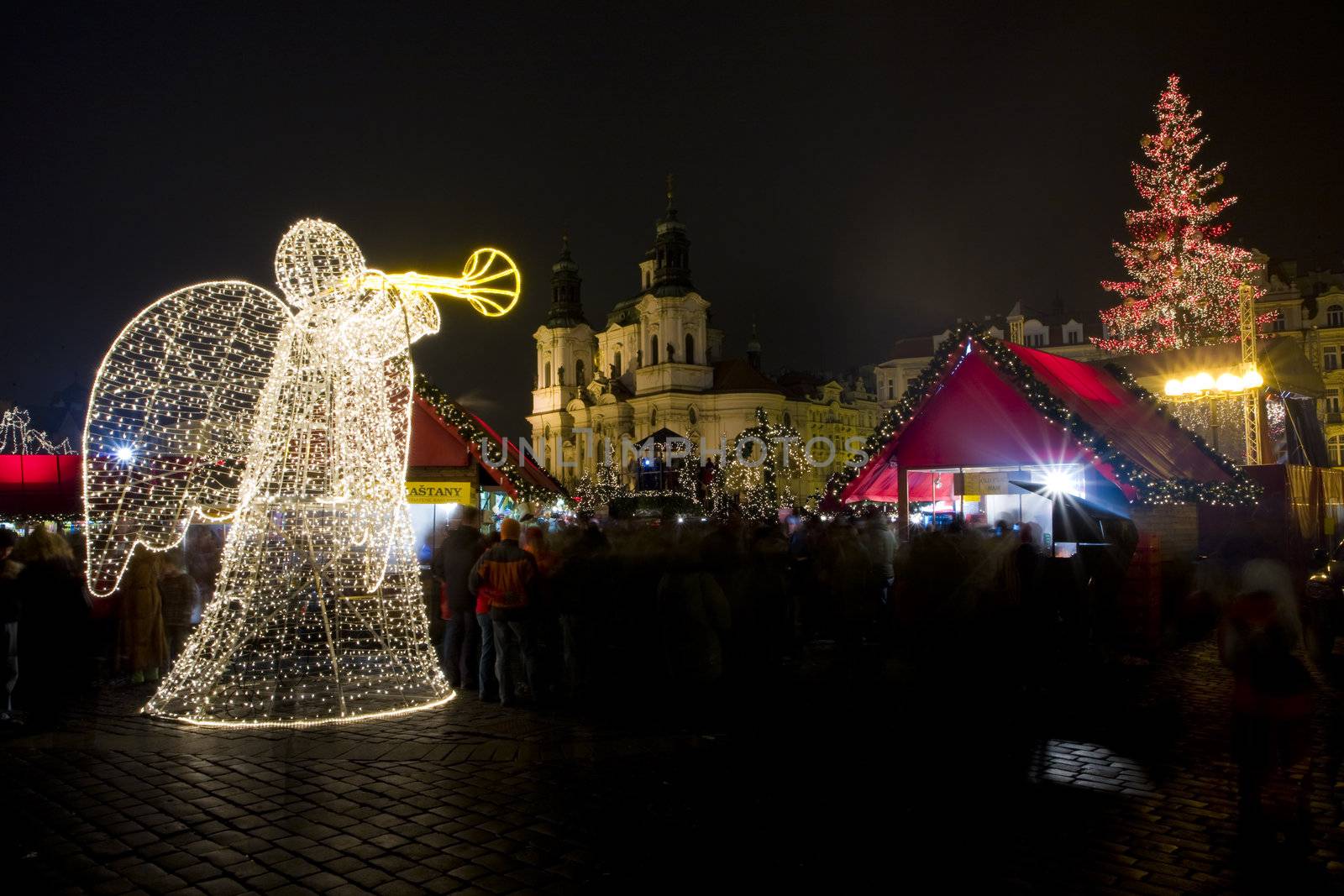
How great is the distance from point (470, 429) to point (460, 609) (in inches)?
304

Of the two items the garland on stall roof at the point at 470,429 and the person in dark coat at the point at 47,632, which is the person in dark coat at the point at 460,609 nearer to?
the person in dark coat at the point at 47,632

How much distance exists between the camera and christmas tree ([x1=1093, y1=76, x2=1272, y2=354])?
29172mm

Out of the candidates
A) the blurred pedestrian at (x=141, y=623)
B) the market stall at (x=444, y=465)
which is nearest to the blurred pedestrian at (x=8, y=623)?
the blurred pedestrian at (x=141, y=623)

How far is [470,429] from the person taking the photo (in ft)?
54.5

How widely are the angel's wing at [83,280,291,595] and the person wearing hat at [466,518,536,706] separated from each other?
6.98ft

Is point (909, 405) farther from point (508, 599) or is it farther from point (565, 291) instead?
point (565, 291)

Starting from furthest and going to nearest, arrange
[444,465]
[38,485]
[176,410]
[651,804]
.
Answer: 1. [38,485]
2. [444,465]
3. [176,410]
4. [651,804]

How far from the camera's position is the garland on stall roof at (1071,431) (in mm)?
11625

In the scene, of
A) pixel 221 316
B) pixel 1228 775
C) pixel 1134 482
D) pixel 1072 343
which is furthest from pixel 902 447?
pixel 1072 343

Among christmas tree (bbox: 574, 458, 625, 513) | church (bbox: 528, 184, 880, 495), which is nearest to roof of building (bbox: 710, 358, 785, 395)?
church (bbox: 528, 184, 880, 495)

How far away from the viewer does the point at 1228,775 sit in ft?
20.0

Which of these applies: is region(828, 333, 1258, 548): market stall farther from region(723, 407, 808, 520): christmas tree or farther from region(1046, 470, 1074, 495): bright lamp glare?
region(723, 407, 808, 520): christmas tree

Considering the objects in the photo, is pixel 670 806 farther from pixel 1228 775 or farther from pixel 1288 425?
pixel 1288 425

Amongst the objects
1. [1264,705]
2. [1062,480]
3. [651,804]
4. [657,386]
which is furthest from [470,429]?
[657,386]
